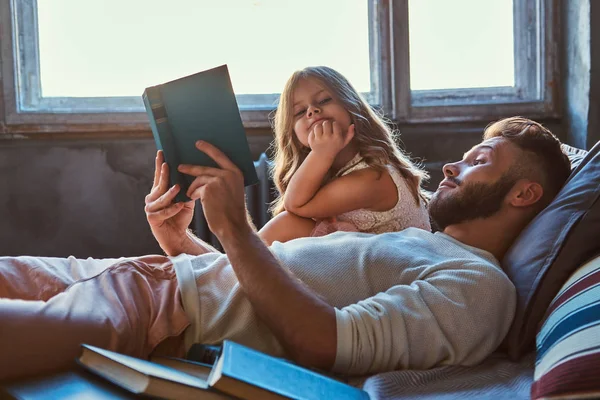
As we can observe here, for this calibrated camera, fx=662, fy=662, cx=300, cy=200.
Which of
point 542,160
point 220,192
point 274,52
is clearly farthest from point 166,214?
point 274,52

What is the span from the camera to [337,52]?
2939mm

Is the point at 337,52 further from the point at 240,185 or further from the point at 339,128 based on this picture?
the point at 240,185

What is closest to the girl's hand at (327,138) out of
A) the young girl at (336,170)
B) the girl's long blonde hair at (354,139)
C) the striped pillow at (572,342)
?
the young girl at (336,170)

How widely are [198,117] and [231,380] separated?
0.61 m

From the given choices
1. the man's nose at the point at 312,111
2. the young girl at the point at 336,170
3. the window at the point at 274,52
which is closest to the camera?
the young girl at the point at 336,170

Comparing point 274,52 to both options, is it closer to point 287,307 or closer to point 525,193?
point 525,193

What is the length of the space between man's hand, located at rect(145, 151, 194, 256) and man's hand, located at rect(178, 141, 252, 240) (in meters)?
0.12

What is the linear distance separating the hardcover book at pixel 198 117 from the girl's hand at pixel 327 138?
0.59 metres

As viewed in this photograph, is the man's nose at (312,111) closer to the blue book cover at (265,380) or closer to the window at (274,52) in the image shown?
the window at (274,52)

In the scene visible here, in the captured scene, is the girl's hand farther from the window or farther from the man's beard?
the window

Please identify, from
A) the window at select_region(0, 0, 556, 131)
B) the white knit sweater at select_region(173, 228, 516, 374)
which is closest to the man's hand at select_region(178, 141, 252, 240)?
the white knit sweater at select_region(173, 228, 516, 374)

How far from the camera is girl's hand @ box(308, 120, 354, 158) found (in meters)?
→ 1.88

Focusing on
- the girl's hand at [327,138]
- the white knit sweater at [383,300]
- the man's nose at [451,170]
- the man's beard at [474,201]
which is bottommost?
the white knit sweater at [383,300]

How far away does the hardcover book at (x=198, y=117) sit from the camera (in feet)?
4.18
